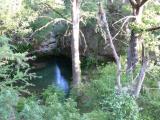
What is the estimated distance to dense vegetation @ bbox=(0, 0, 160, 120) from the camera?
8.50 m

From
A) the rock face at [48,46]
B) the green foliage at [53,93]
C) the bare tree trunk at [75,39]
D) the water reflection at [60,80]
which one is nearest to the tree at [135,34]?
the bare tree trunk at [75,39]

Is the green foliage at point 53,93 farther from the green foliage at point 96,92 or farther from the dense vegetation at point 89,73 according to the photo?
the green foliage at point 96,92

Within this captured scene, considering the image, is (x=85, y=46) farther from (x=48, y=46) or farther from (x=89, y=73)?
(x=48, y=46)

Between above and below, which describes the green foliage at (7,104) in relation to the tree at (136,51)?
below

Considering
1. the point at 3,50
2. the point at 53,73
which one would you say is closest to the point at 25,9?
the point at 53,73

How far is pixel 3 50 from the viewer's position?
930 cm

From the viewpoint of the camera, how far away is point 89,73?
1777 cm

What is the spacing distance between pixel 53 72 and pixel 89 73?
3.08 m

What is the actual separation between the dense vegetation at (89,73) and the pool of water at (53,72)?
835mm

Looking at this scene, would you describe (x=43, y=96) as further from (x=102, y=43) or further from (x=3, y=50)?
(x=3, y=50)

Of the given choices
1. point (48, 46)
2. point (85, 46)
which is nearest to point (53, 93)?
point (85, 46)

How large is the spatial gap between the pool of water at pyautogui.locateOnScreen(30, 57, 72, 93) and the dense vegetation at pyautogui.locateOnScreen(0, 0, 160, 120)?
83 centimetres

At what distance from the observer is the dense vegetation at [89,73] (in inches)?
334

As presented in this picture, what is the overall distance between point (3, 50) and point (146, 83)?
5.86 m
